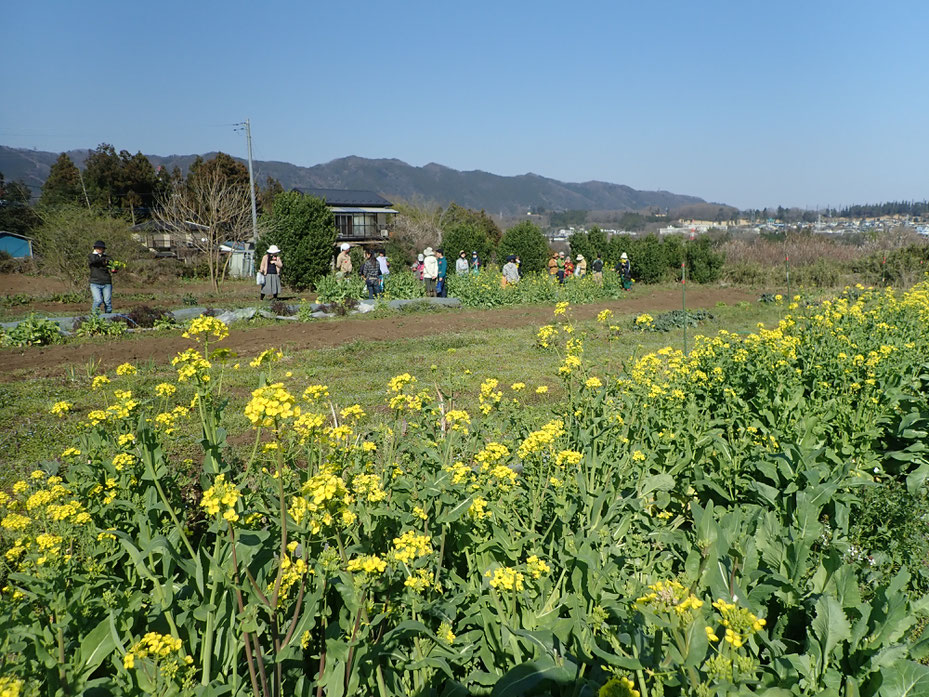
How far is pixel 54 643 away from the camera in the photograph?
205cm

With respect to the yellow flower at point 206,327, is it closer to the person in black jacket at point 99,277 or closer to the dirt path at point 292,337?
the dirt path at point 292,337

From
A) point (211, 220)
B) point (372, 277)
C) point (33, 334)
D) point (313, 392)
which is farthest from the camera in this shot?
point (211, 220)

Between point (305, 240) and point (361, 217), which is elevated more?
point (361, 217)

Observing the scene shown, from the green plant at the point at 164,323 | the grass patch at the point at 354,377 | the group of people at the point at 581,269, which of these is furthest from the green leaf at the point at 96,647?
the group of people at the point at 581,269

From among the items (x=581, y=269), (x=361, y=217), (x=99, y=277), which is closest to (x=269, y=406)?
(x=99, y=277)

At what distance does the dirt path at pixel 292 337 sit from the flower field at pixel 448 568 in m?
6.08

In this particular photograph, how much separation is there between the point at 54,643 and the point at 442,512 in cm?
139

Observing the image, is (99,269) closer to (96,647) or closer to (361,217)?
(96,647)

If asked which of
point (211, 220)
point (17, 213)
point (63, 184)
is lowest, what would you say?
point (211, 220)

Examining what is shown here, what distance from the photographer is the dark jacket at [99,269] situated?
1217 centimetres

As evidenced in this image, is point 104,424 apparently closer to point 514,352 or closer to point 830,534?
point 830,534

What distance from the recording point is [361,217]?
172 feet

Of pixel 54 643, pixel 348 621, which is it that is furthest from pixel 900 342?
pixel 54 643

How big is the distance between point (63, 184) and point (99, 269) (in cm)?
3622
